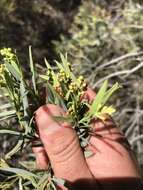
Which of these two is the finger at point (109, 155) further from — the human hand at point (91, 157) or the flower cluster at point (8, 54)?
the flower cluster at point (8, 54)

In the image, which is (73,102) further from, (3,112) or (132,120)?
(132,120)

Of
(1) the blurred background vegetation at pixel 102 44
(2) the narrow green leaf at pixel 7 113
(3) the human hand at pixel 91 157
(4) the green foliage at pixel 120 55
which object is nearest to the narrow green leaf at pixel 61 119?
(3) the human hand at pixel 91 157

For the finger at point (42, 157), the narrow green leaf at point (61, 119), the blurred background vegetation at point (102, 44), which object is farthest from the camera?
the blurred background vegetation at point (102, 44)

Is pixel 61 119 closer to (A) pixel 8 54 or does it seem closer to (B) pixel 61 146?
(B) pixel 61 146

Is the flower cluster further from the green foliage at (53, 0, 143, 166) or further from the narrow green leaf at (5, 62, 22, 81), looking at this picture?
the green foliage at (53, 0, 143, 166)

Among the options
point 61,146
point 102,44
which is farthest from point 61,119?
point 102,44

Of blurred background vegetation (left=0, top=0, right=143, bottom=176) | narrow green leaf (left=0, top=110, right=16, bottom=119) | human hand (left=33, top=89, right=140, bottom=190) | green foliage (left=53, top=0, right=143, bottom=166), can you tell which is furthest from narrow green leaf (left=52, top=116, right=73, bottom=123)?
green foliage (left=53, top=0, right=143, bottom=166)

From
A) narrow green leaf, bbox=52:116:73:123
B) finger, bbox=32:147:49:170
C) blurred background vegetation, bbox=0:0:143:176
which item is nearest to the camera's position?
narrow green leaf, bbox=52:116:73:123

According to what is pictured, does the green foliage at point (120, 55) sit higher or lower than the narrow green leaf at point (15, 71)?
lower
